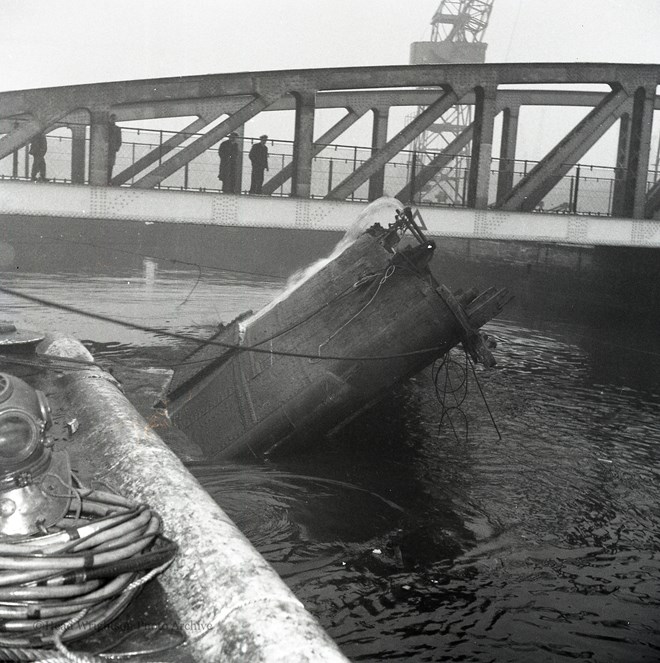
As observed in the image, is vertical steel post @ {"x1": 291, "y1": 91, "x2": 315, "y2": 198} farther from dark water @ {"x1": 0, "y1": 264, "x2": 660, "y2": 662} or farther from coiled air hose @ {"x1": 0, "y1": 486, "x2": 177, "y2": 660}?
coiled air hose @ {"x1": 0, "y1": 486, "x2": 177, "y2": 660}

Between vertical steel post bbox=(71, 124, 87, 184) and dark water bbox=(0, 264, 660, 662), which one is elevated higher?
vertical steel post bbox=(71, 124, 87, 184)

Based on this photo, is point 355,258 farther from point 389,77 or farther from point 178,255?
point 178,255

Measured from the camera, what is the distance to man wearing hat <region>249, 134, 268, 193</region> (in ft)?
59.9

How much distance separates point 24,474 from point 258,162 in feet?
48.2

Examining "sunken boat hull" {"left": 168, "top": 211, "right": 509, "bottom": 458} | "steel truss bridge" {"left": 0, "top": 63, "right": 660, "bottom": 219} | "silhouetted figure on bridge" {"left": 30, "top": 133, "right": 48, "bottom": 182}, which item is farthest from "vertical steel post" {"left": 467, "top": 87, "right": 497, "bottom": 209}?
"silhouetted figure on bridge" {"left": 30, "top": 133, "right": 48, "bottom": 182}

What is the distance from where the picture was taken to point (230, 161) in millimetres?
16266

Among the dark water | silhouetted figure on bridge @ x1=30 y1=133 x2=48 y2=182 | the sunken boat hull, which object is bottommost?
the dark water

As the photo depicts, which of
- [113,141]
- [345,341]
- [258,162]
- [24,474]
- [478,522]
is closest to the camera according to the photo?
[24,474]

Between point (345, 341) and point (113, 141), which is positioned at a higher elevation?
point (113, 141)

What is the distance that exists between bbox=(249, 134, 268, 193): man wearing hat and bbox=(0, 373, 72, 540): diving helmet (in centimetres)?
1404

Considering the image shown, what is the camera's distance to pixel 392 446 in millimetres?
10922

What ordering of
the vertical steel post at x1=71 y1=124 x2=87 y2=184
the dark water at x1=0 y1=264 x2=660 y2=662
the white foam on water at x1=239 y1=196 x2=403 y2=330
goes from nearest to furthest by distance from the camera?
the dark water at x1=0 y1=264 x2=660 y2=662 → the white foam on water at x1=239 y1=196 x2=403 y2=330 → the vertical steel post at x1=71 y1=124 x2=87 y2=184

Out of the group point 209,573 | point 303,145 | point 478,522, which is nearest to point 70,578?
point 209,573

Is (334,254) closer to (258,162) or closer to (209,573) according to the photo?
(209,573)
